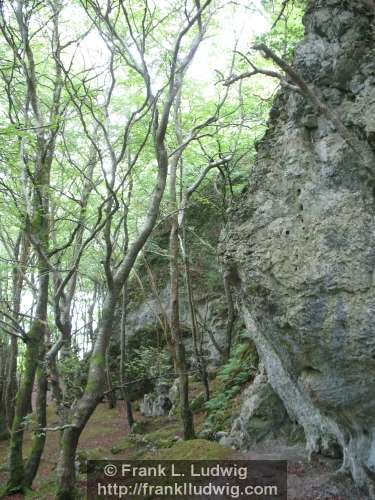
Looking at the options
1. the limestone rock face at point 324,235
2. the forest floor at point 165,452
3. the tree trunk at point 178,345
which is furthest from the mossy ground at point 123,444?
the limestone rock face at point 324,235

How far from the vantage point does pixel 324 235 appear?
17.5 ft

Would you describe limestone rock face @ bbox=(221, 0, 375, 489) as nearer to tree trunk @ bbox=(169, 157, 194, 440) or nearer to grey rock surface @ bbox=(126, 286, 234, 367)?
tree trunk @ bbox=(169, 157, 194, 440)

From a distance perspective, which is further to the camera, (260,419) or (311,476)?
(260,419)

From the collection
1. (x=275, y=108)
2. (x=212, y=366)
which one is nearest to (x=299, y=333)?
(x=275, y=108)

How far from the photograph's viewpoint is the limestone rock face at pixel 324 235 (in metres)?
5.02

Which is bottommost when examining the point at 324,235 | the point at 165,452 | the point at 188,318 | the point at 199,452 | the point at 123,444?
the point at 123,444

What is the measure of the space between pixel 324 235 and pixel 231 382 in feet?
30.1

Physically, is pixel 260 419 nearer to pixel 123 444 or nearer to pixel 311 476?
pixel 311 476

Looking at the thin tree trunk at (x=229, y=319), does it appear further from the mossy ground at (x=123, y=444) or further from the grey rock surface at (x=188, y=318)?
the mossy ground at (x=123, y=444)

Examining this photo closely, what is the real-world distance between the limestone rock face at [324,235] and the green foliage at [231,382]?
5.65m

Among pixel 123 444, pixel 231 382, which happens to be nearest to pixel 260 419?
pixel 231 382

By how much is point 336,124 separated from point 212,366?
14.2m

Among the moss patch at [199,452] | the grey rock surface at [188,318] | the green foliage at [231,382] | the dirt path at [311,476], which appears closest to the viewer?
the dirt path at [311,476]

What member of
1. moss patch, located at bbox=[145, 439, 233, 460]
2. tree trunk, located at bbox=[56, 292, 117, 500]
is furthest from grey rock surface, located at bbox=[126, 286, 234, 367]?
tree trunk, located at bbox=[56, 292, 117, 500]
